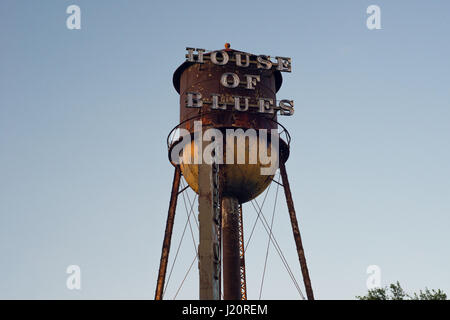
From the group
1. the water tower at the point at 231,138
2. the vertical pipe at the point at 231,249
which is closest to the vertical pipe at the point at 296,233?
the water tower at the point at 231,138

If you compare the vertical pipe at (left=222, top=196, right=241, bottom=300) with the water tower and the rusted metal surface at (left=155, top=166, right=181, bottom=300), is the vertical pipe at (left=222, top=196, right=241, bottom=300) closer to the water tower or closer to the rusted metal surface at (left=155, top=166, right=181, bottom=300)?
the water tower

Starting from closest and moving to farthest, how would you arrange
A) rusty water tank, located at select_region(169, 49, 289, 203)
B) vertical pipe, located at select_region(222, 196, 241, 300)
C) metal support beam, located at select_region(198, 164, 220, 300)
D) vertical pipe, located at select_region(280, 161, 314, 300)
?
metal support beam, located at select_region(198, 164, 220, 300) < vertical pipe, located at select_region(280, 161, 314, 300) < rusty water tank, located at select_region(169, 49, 289, 203) < vertical pipe, located at select_region(222, 196, 241, 300)

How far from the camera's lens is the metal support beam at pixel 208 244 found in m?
17.8

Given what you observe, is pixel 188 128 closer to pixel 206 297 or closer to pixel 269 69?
pixel 269 69

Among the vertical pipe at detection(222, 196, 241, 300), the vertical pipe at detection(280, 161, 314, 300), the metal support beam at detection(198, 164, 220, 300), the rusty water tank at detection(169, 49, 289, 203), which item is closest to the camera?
the metal support beam at detection(198, 164, 220, 300)

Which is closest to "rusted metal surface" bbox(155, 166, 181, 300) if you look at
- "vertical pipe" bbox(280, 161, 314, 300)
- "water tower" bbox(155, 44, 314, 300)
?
"water tower" bbox(155, 44, 314, 300)

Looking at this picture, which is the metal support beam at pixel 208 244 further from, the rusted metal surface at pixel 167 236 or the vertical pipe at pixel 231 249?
the vertical pipe at pixel 231 249

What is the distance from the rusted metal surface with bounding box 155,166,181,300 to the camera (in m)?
26.3

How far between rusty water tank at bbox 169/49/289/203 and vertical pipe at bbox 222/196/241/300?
0.69 m

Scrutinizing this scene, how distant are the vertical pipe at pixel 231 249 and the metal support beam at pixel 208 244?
9.11 metres
